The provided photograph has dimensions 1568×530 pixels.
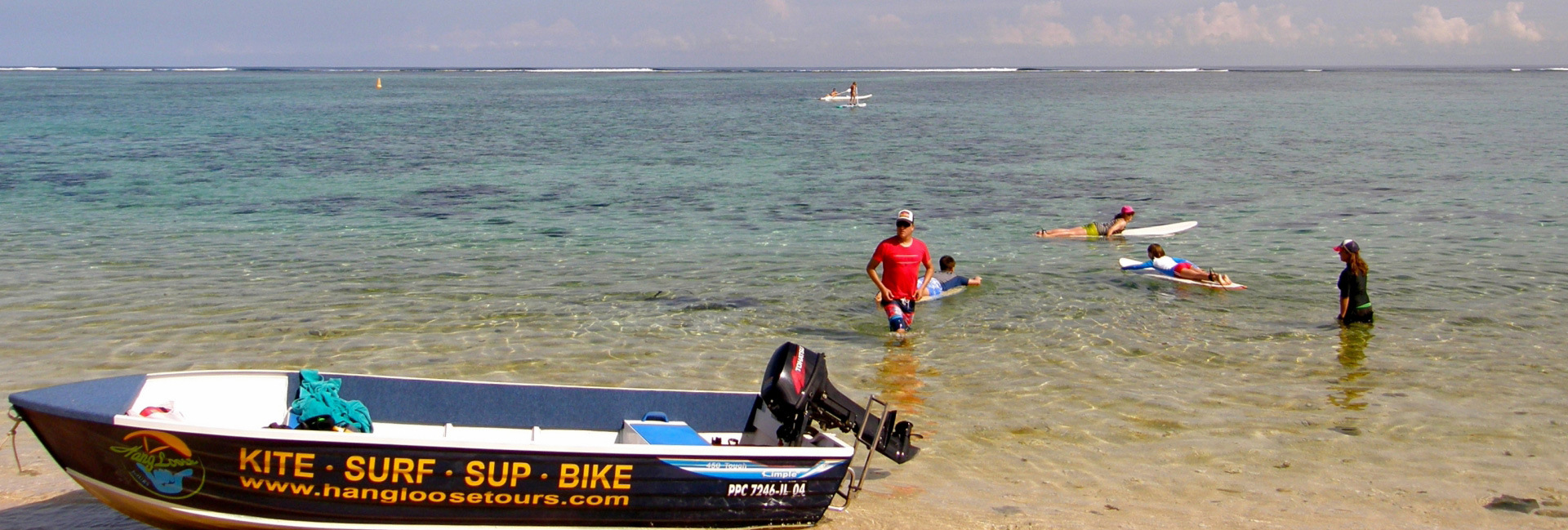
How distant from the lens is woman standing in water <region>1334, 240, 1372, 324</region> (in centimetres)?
1266

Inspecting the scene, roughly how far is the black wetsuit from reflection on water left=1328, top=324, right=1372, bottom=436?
0.60ft

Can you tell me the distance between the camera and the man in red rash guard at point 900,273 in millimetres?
12016

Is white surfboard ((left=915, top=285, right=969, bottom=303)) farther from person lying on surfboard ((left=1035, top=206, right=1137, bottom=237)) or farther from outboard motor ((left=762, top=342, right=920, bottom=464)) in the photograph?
outboard motor ((left=762, top=342, right=920, bottom=464))

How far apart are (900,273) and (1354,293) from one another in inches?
217

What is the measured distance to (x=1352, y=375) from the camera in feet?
37.4

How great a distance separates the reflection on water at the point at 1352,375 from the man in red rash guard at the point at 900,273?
428 centimetres

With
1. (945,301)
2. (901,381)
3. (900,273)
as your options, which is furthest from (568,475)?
(945,301)

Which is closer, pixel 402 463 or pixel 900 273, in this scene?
pixel 402 463

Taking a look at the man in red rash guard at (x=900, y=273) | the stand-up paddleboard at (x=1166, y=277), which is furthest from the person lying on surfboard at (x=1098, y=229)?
the man in red rash guard at (x=900, y=273)

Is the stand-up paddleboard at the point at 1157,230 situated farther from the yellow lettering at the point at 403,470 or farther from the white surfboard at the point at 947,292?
the yellow lettering at the point at 403,470

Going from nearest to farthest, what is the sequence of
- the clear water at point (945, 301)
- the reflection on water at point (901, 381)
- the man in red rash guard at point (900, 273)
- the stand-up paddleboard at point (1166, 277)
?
the clear water at point (945, 301)
the reflection on water at point (901, 381)
the man in red rash guard at point (900, 273)
the stand-up paddleboard at point (1166, 277)

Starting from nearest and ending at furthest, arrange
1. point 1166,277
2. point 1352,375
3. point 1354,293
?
point 1352,375, point 1354,293, point 1166,277

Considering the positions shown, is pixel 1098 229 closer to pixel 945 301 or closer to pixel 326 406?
pixel 945 301

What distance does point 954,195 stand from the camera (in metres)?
27.5
